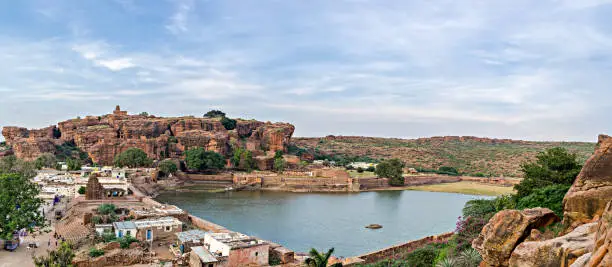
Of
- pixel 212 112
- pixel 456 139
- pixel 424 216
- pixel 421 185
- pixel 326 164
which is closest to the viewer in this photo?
pixel 424 216

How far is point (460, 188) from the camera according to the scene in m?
59.8

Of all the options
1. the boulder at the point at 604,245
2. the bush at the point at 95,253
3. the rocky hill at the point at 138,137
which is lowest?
the bush at the point at 95,253

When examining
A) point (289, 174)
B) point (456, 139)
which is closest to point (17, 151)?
point (289, 174)

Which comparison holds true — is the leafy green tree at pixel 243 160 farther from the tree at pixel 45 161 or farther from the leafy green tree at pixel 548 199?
the leafy green tree at pixel 548 199

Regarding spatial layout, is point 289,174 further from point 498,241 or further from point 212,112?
point 498,241

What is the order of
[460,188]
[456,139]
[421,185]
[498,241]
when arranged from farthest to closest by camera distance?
[456,139], [421,185], [460,188], [498,241]

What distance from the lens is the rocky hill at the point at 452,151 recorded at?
260ft

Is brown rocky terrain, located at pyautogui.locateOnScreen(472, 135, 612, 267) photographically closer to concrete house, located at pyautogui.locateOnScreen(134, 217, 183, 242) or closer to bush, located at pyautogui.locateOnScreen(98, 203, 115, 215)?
concrete house, located at pyautogui.locateOnScreen(134, 217, 183, 242)

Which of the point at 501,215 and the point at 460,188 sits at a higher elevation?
the point at 501,215

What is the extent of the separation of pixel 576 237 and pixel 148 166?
60403 millimetres

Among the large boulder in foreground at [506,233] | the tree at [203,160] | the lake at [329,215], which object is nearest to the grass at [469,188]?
the lake at [329,215]

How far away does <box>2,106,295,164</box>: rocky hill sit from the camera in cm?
6488

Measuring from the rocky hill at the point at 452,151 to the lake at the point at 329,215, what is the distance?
28.0m

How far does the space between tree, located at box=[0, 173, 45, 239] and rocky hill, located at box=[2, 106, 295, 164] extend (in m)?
46.2
